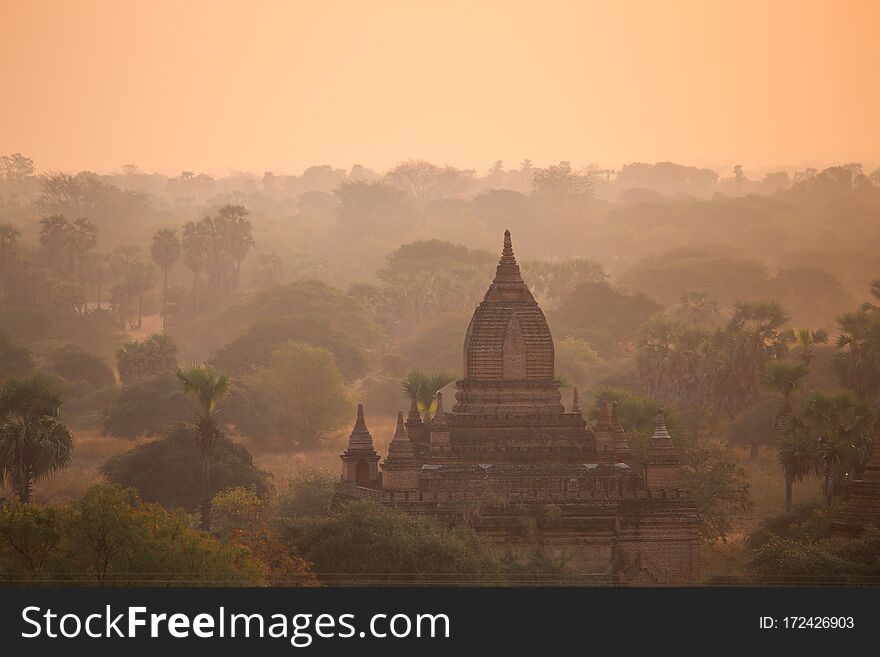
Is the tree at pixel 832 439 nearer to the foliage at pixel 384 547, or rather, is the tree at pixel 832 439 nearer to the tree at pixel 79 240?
the foliage at pixel 384 547

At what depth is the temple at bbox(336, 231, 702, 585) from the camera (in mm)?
58938

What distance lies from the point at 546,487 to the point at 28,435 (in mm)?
18672

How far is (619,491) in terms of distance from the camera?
59844 millimetres

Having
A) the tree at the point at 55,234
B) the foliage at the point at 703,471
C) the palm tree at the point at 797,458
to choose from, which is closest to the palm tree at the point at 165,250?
the tree at the point at 55,234

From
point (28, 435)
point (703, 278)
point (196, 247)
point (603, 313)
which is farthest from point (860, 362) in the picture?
point (196, 247)

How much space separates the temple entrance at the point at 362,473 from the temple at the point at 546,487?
0.03 meters

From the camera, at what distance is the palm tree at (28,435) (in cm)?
6981

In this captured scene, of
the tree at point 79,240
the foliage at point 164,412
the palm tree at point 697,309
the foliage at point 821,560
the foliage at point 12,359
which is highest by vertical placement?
the tree at point 79,240

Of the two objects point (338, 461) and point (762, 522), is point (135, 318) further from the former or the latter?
point (762, 522)

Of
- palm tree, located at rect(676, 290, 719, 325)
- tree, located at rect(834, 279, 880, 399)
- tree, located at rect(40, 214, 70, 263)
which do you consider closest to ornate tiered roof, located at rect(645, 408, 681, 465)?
tree, located at rect(834, 279, 880, 399)

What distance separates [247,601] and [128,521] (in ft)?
14.7

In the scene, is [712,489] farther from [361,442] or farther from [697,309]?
[697,309]

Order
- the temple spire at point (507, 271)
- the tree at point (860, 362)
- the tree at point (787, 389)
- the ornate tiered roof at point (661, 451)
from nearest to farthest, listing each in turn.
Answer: the ornate tiered roof at point (661, 451) < the temple spire at point (507, 271) < the tree at point (787, 389) < the tree at point (860, 362)

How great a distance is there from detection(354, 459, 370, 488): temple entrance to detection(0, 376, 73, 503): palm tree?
11927 millimetres
